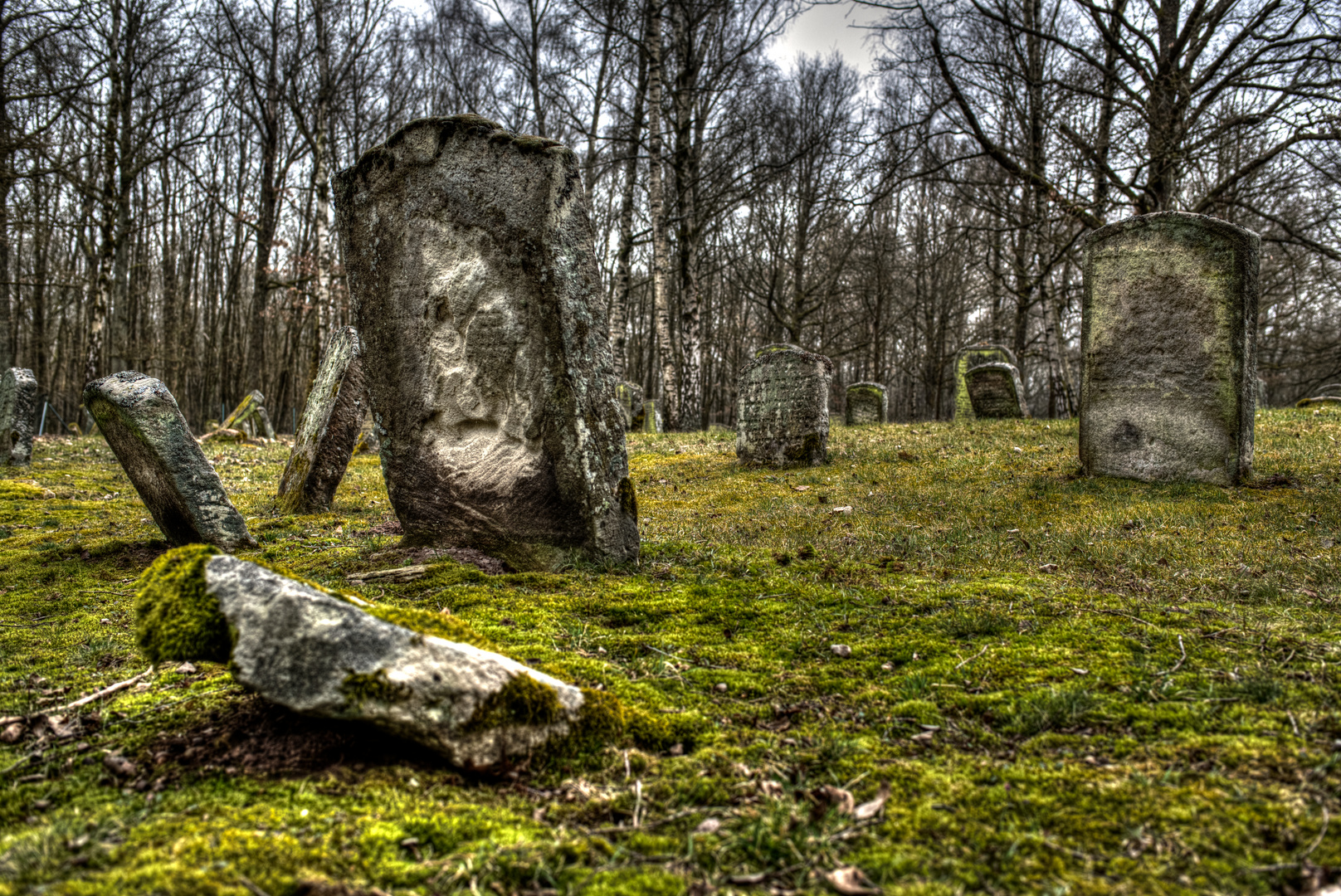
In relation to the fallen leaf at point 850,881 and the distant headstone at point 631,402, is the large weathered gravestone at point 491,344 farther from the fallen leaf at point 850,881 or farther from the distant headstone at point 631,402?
the distant headstone at point 631,402

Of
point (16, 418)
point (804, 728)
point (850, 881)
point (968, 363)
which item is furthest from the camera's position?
point (968, 363)

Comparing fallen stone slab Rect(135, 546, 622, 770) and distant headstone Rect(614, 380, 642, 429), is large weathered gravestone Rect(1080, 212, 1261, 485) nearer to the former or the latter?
fallen stone slab Rect(135, 546, 622, 770)

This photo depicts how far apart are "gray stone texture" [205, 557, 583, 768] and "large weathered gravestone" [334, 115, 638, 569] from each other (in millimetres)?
2453

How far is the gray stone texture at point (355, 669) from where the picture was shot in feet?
6.70

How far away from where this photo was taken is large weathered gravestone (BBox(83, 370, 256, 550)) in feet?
16.4

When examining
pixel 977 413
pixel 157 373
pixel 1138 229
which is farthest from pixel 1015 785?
pixel 157 373

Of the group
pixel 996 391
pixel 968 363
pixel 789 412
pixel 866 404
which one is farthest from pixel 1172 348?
pixel 866 404

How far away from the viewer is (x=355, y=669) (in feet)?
6.77

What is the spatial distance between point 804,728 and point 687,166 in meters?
18.9

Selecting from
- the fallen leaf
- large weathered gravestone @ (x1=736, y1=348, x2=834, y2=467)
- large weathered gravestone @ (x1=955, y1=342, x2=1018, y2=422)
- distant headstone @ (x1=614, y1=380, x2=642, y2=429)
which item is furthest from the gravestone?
the fallen leaf

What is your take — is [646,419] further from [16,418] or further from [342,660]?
[342,660]

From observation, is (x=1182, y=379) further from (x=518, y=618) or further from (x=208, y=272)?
(x=208, y=272)

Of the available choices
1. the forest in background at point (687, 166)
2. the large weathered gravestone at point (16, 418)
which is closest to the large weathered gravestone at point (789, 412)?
the forest in background at point (687, 166)

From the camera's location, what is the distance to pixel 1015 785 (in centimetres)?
215
